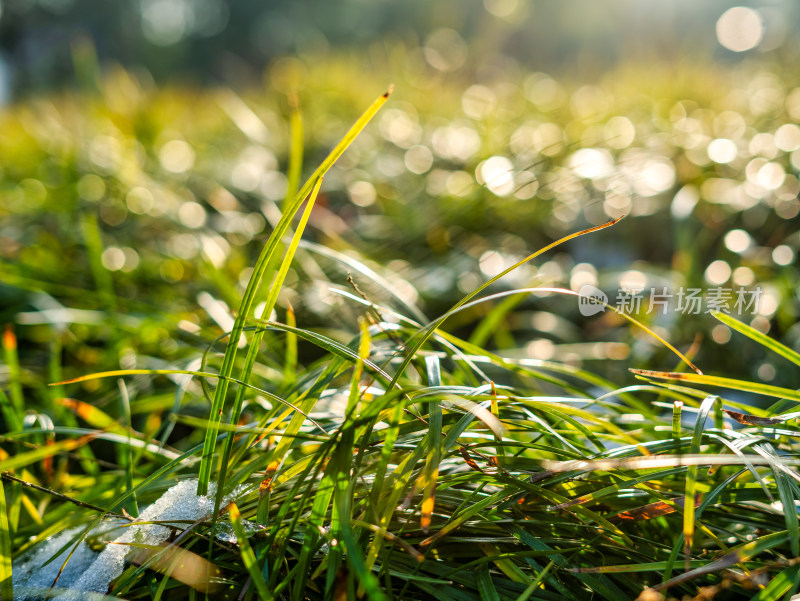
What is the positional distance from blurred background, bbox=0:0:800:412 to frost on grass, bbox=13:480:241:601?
1.15 ft

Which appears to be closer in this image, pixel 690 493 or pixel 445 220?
pixel 690 493

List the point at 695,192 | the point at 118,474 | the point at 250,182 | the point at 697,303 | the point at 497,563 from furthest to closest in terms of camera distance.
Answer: the point at 250,182, the point at 695,192, the point at 697,303, the point at 118,474, the point at 497,563

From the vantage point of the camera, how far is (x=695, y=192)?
73.1 inches

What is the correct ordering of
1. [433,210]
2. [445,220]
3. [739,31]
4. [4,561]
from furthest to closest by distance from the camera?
[739,31]
[433,210]
[445,220]
[4,561]

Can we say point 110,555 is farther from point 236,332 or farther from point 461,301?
point 461,301

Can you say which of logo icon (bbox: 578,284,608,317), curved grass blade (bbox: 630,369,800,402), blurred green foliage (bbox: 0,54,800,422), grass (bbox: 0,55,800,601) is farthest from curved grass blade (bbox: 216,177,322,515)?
logo icon (bbox: 578,284,608,317)

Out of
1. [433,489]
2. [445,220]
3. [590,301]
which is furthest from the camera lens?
[445,220]

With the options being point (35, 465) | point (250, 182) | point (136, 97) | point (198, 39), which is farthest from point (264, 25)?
point (35, 465)

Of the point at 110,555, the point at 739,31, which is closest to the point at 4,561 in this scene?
the point at 110,555

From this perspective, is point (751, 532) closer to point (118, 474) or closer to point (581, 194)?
point (118, 474)

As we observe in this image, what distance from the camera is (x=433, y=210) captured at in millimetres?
2016

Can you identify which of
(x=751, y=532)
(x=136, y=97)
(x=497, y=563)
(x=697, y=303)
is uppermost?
(x=136, y=97)

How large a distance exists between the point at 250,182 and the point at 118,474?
1667mm

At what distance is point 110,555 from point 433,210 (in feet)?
4.92
